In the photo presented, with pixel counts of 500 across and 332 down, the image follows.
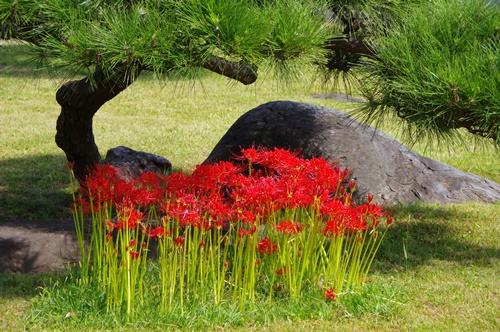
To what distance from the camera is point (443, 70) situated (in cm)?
408

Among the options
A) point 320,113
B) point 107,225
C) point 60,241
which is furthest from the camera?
point 320,113

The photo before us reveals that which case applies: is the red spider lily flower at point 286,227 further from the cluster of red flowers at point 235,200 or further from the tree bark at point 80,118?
the tree bark at point 80,118

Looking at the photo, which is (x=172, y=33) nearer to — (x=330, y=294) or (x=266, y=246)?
(x=266, y=246)

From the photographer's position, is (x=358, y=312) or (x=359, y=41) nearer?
(x=358, y=312)

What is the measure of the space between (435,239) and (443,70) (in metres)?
1.76

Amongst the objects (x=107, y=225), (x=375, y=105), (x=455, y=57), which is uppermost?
(x=455, y=57)

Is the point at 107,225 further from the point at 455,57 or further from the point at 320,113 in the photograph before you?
the point at 320,113

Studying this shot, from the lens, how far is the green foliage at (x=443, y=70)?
398 cm

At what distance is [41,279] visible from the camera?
13.7 feet

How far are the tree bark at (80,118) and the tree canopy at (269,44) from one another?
4.81 feet

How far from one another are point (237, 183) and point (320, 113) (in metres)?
3.10

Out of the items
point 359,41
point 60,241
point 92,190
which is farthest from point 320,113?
point 92,190

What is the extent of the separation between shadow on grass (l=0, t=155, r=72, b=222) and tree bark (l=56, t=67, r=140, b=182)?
1.13 ft

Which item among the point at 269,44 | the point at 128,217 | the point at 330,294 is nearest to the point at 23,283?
the point at 128,217
